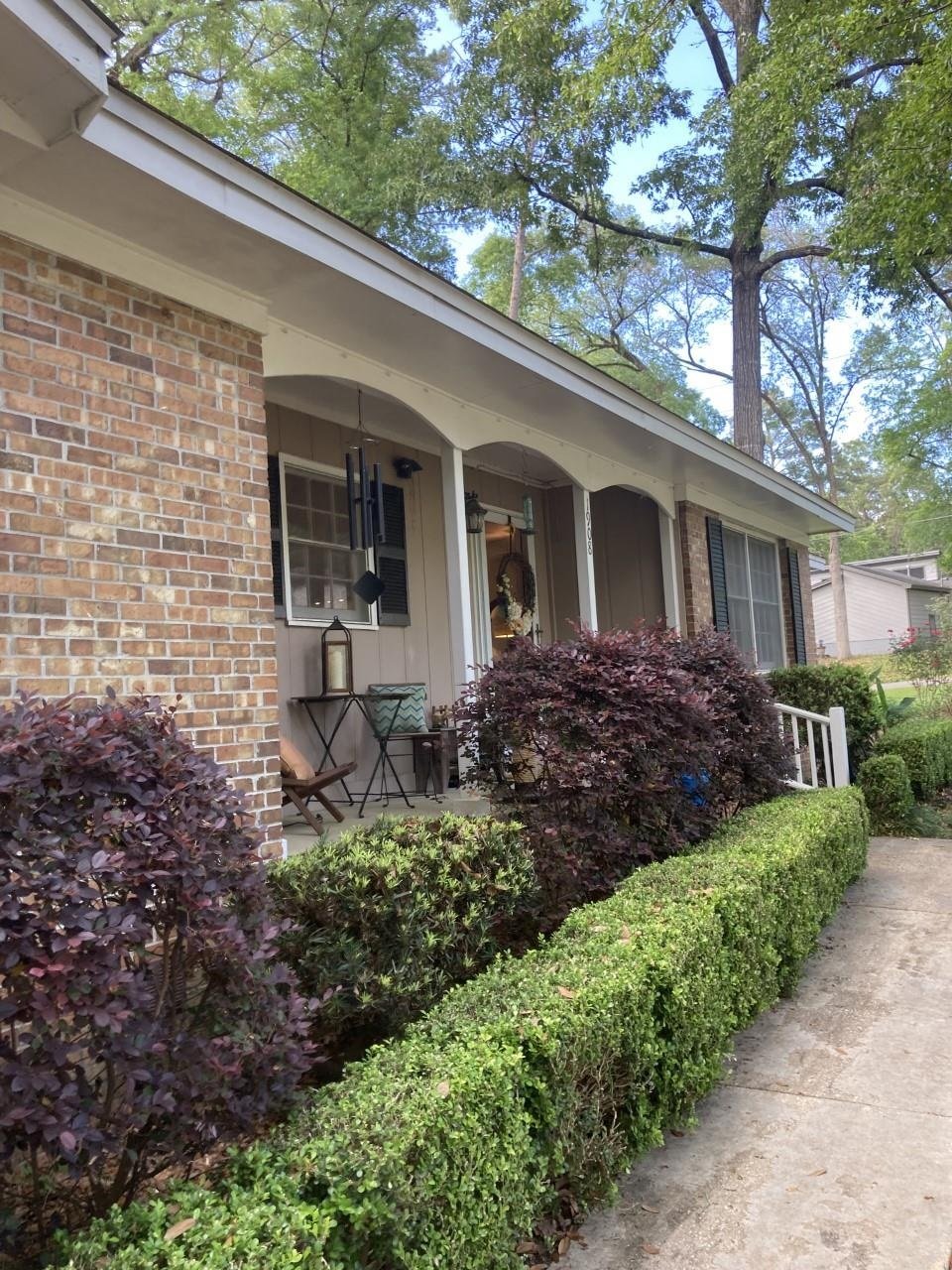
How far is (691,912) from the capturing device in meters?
3.10

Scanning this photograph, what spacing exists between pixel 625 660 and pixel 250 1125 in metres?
2.95

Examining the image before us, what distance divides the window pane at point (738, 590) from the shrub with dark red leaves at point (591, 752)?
5776 millimetres

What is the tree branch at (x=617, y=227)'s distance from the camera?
52.8 feet

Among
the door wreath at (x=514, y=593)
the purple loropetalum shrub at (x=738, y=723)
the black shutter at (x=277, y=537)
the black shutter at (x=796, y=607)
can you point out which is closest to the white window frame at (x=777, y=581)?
the black shutter at (x=796, y=607)

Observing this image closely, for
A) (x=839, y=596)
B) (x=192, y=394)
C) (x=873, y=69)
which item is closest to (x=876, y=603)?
(x=839, y=596)

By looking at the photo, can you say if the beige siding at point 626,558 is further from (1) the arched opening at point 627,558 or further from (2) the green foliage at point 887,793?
(2) the green foliage at point 887,793

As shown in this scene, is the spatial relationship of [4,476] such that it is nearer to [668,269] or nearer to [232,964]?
[232,964]

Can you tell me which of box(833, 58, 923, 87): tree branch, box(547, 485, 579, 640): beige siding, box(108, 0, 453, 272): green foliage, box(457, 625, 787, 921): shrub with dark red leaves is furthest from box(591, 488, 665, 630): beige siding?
box(108, 0, 453, 272): green foliage

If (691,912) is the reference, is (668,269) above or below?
above

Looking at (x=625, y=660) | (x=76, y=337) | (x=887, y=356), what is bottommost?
(x=625, y=660)

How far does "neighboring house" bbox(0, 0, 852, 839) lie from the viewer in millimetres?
3104

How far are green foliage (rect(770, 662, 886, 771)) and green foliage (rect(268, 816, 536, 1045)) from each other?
610 cm

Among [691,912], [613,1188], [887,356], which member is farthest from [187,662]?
[887,356]

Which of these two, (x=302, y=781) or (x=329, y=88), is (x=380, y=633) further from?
(x=329, y=88)
